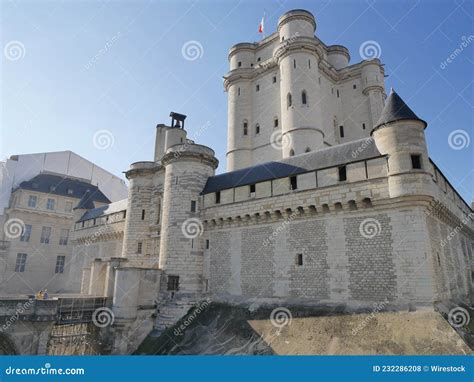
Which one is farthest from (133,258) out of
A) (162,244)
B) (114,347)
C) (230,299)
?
(230,299)

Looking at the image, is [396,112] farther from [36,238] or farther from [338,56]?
[36,238]

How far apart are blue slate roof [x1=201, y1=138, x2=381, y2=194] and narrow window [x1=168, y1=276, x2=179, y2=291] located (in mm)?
5053

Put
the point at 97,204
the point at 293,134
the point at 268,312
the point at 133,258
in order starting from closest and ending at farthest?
the point at 268,312
the point at 133,258
the point at 293,134
the point at 97,204

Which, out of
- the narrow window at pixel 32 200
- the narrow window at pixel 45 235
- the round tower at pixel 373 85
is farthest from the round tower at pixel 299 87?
the narrow window at pixel 32 200

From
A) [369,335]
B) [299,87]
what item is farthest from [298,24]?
[369,335]

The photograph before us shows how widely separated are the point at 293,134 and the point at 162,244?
39.7ft

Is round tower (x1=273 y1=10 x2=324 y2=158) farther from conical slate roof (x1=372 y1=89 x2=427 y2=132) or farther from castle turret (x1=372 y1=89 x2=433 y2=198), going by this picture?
castle turret (x1=372 y1=89 x2=433 y2=198)

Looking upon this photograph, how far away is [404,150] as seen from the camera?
39.0 feet

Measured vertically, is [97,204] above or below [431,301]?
above

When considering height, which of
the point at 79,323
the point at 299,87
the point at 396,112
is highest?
the point at 299,87

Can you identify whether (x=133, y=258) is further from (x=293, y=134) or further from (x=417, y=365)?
(x=417, y=365)

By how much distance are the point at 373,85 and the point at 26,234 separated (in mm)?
36935

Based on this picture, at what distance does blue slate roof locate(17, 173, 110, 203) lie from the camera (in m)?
34.8

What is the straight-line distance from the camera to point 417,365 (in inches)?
337
